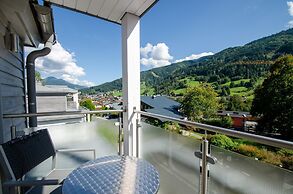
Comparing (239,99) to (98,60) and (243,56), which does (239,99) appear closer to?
(243,56)

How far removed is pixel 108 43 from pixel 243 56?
44.1 ft

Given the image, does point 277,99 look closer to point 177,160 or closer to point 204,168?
point 177,160

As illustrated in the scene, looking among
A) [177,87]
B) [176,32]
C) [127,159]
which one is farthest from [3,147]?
[176,32]

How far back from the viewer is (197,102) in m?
23.2

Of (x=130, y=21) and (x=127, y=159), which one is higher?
(x=130, y=21)

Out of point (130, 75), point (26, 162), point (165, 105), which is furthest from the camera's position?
point (165, 105)

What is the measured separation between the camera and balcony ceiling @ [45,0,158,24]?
2799 millimetres

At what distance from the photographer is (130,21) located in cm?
315

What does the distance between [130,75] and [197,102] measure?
69.0ft

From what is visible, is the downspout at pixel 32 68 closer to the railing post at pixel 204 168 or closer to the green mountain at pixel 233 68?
the railing post at pixel 204 168

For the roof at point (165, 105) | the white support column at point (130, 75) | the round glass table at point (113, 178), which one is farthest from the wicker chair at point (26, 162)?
the roof at point (165, 105)

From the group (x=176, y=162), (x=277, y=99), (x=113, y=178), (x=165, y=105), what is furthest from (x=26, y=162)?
(x=165, y=105)

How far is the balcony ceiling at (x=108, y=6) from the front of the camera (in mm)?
2799

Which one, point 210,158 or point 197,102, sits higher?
point 210,158
